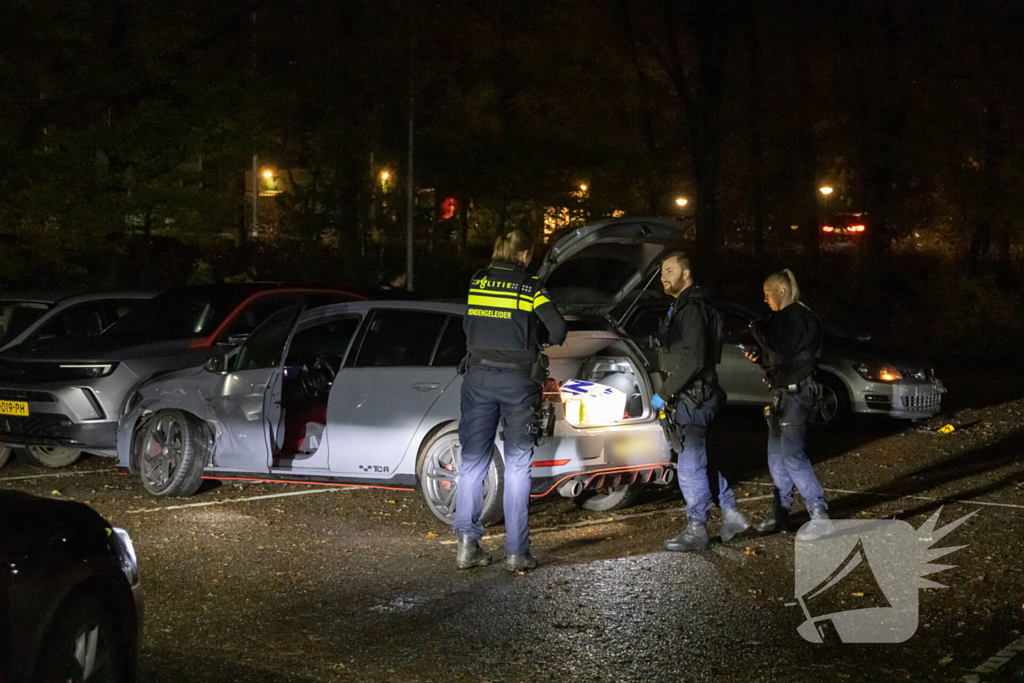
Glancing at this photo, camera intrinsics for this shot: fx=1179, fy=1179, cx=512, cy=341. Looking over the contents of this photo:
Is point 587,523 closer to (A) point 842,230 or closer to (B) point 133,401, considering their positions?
(B) point 133,401

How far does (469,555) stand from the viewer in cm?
687

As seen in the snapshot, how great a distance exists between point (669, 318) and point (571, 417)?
36.5 inches

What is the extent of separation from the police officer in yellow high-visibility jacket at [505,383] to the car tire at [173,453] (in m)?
2.73

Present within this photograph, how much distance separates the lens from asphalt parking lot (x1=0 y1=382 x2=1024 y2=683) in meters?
5.24

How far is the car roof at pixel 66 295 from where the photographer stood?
1195 cm

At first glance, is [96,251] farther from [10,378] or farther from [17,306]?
[10,378]

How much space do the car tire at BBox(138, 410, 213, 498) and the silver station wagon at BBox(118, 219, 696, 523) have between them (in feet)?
0.03

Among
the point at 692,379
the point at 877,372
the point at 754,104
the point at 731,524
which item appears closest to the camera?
the point at 692,379

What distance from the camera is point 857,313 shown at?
28.6 meters

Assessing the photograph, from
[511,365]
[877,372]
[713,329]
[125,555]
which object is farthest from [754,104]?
[125,555]

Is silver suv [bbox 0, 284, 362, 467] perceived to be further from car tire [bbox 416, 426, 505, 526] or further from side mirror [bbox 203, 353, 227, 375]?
car tire [bbox 416, 426, 505, 526]

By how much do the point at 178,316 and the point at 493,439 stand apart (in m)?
5.41

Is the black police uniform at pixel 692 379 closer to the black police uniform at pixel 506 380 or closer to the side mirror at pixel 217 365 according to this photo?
the black police uniform at pixel 506 380

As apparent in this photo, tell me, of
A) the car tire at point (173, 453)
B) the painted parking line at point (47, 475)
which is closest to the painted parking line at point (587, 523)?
the car tire at point (173, 453)
